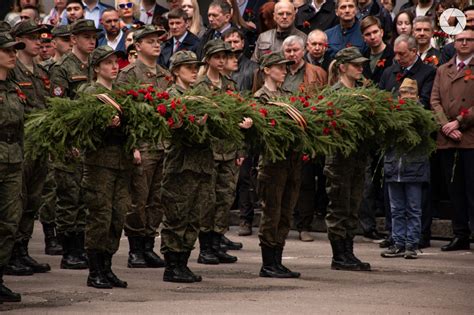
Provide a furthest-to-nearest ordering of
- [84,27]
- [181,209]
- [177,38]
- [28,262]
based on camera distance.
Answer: [177,38]
[84,27]
[28,262]
[181,209]

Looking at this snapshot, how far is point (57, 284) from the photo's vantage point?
11289 mm

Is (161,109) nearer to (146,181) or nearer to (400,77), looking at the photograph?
(146,181)

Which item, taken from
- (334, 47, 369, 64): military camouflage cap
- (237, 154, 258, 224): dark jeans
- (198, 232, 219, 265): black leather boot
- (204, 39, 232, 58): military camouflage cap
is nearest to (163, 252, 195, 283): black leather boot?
(198, 232, 219, 265): black leather boot

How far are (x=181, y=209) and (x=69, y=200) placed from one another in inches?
70.4

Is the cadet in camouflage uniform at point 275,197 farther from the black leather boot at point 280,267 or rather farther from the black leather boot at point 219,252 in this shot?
the black leather boot at point 219,252

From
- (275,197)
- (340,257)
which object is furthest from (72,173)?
(340,257)

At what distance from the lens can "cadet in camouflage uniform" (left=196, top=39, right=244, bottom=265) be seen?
13.2 meters

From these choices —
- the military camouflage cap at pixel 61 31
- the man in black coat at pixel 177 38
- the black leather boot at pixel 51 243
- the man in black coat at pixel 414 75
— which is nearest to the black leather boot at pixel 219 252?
the black leather boot at pixel 51 243

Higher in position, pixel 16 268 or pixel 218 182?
pixel 218 182

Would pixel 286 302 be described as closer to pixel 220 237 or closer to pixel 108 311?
pixel 108 311

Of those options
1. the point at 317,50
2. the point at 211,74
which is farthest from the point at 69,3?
the point at 211,74

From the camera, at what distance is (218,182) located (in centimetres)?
1348

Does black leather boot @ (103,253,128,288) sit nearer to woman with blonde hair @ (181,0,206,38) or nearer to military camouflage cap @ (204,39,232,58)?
military camouflage cap @ (204,39,232,58)

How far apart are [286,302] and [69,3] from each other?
30.6 ft
